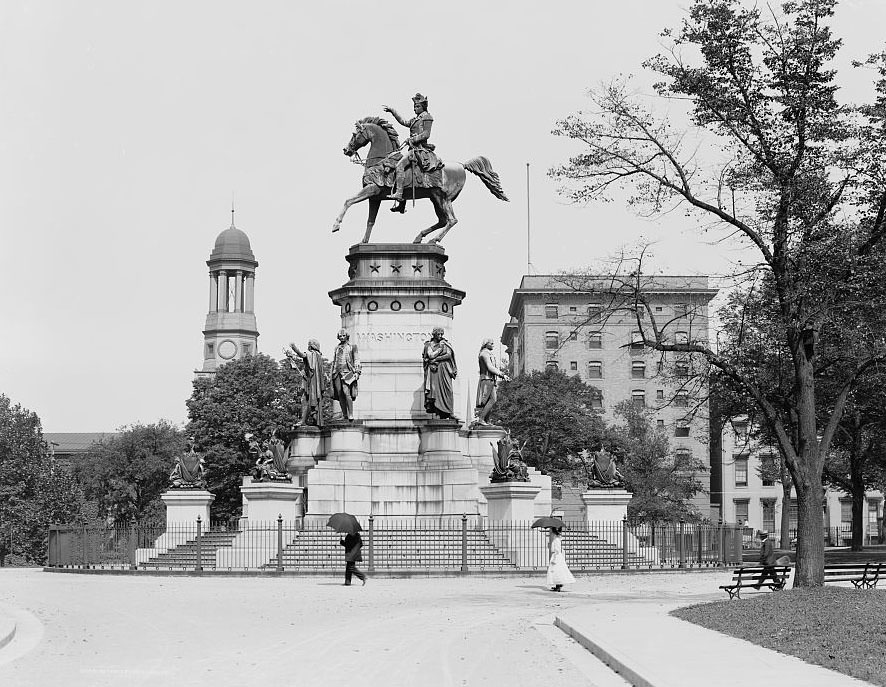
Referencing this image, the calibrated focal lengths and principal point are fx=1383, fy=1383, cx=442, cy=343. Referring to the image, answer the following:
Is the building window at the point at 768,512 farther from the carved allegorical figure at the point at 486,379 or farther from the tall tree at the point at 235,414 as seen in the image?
the carved allegorical figure at the point at 486,379

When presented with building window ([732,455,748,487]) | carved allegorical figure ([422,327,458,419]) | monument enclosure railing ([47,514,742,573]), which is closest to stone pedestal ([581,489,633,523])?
monument enclosure railing ([47,514,742,573])

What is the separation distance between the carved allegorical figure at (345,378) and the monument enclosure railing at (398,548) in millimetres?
4275

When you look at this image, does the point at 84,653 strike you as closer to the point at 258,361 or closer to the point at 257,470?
the point at 257,470

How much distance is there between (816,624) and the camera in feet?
59.5

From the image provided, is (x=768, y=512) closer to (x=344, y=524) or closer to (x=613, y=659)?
(x=344, y=524)

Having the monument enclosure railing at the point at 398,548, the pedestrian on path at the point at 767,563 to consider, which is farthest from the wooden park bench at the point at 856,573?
the monument enclosure railing at the point at 398,548

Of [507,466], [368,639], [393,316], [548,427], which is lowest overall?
[368,639]

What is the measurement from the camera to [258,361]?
82.9 metres

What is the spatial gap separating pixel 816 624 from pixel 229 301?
164 m

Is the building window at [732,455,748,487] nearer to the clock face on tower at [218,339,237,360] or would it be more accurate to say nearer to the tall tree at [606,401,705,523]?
A: the tall tree at [606,401,705,523]

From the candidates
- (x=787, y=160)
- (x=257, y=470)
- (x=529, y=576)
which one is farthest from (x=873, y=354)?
(x=257, y=470)

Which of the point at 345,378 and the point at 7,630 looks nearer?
the point at 7,630

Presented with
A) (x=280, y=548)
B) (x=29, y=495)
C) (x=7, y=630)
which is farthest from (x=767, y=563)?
(x=29, y=495)

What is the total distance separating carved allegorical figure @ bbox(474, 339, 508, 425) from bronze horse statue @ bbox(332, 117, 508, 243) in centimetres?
493
